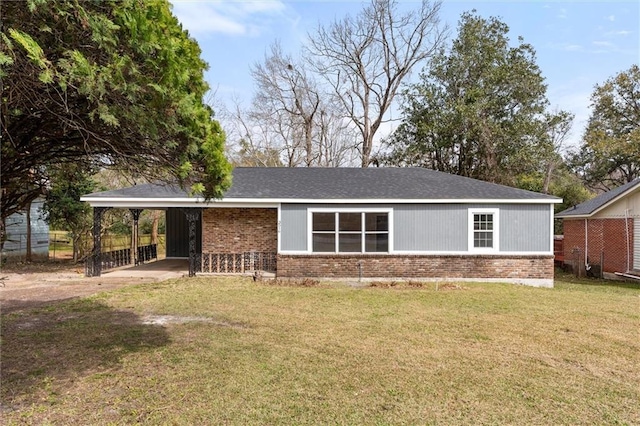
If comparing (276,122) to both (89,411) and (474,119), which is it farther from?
(89,411)

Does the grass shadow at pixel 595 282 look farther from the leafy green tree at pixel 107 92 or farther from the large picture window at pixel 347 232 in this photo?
the leafy green tree at pixel 107 92

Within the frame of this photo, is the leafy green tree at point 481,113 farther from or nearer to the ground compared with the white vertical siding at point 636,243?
farther from the ground

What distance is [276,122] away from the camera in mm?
31016

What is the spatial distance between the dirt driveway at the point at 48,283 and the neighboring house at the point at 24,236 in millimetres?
2663

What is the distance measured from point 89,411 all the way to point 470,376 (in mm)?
4273

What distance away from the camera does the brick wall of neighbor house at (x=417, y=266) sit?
503 inches

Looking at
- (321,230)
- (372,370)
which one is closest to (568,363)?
(372,370)

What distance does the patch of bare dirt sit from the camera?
9.50 metres

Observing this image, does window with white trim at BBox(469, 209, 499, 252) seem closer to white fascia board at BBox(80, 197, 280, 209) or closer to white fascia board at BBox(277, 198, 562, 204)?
white fascia board at BBox(277, 198, 562, 204)

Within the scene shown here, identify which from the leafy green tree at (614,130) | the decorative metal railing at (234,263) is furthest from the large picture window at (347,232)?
the leafy green tree at (614,130)

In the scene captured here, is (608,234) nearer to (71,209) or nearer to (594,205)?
(594,205)

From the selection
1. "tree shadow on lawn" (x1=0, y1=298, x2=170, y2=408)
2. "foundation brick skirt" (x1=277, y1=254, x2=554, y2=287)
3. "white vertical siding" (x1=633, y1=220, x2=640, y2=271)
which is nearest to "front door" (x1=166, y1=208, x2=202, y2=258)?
"foundation brick skirt" (x1=277, y1=254, x2=554, y2=287)

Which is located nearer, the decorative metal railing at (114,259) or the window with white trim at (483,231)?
the window with white trim at (483,231)

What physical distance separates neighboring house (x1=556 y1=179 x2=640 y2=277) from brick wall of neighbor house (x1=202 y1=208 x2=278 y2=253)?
1373 cm
